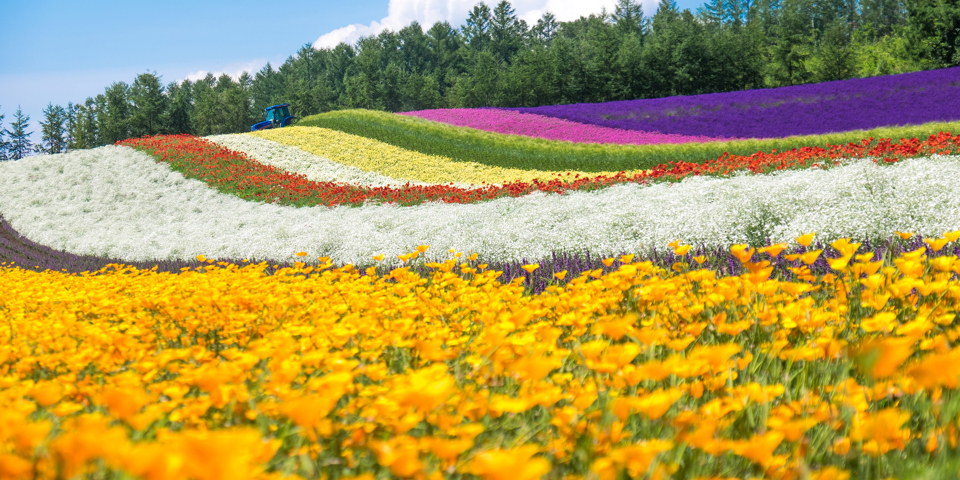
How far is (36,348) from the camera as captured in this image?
2766 millimetres

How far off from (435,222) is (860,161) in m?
6.44

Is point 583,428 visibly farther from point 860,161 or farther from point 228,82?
point 228,82

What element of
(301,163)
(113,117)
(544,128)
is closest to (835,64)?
(544,128)

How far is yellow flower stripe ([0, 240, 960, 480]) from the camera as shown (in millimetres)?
1046

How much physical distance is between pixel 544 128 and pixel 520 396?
2421 centimetres

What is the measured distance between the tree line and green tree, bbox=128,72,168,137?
0.12 metres

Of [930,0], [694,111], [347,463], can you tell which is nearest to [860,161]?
[347,463]

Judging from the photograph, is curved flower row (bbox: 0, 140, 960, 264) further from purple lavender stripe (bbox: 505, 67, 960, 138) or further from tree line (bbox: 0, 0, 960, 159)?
tree line (bbox: 0, 0, 960, 159)

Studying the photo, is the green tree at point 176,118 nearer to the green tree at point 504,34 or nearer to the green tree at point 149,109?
the green tree at point 149,109

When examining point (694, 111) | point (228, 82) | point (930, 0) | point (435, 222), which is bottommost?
point (435, 222)

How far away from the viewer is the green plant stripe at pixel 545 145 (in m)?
15.9

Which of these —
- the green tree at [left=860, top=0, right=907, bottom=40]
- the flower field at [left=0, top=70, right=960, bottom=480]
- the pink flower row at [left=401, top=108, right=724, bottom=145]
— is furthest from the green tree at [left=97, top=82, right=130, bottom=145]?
the green tree at [left=860, top=0, right=907, bottom=40]

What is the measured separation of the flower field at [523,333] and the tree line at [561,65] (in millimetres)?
28869

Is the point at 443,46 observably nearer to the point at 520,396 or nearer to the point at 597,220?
the point at 597,220
